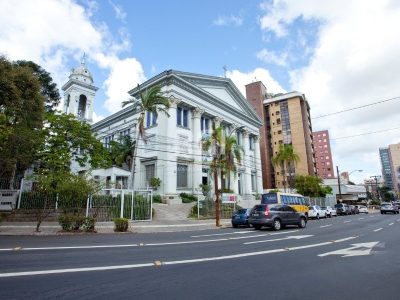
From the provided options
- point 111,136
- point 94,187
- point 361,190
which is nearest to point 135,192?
point 94,187

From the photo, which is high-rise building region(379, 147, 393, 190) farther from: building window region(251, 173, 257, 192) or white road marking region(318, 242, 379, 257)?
white road marking region(318, 242, 379, 257)

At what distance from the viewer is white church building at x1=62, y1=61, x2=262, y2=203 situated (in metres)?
34.5

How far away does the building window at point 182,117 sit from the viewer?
3717 cm

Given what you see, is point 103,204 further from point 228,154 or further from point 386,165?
point 386,165

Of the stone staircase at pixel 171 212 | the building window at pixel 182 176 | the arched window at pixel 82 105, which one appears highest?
the arched window at pixel 82 105

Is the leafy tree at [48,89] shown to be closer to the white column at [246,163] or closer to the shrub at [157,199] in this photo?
the shrub at [157,199]

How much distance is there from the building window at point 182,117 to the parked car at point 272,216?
65.2 feet

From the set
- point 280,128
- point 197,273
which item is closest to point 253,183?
point 280,128

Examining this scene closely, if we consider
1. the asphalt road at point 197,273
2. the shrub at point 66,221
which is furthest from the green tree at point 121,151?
the asphalt road at point 197,273

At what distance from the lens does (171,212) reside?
90.0ft

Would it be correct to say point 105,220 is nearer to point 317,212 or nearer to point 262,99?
point 317,212

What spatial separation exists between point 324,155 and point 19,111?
121177 millimetres

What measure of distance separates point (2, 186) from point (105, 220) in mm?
8513

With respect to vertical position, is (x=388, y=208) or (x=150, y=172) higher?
(x=150, y=172)
